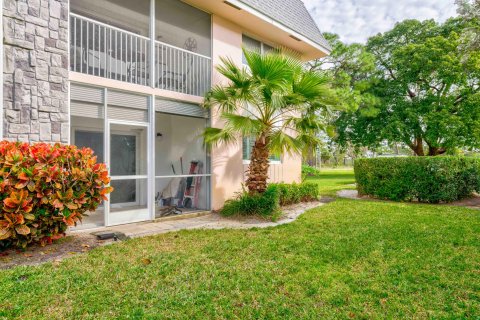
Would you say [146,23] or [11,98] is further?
[146,23]

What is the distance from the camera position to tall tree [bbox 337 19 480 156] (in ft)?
56.6

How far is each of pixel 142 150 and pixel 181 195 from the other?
1.81m

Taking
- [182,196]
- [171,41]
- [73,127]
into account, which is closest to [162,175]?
[182,196]

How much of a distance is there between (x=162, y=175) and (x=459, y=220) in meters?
7.23

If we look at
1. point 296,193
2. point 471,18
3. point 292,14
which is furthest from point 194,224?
point 471,18

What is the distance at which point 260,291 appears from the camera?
324 cm

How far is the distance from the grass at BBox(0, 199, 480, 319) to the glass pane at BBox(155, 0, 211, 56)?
201 inches

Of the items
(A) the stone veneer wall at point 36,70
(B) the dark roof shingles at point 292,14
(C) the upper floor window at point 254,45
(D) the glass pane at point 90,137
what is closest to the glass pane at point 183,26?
(B) the dark roof shingles at point 292,14

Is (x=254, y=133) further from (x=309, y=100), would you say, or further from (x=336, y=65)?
(x=336, y=65)

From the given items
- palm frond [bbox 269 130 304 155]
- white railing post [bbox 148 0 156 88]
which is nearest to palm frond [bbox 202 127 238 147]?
palm frond [bbox 269 130 304 155]

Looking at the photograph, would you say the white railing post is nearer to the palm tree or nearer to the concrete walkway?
the palm tree

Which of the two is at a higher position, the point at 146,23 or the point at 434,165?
the point at 146,23

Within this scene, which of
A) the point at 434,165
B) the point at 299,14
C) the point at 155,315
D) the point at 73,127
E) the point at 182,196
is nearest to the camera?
the point at 155,315

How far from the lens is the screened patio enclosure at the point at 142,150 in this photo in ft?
20.4
